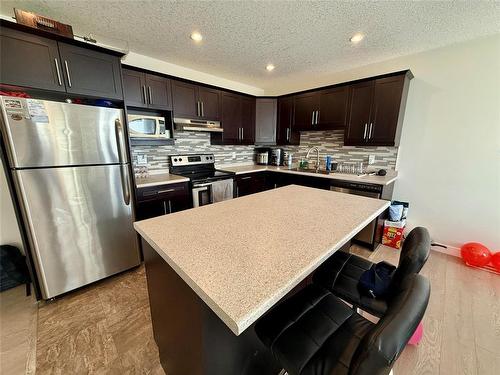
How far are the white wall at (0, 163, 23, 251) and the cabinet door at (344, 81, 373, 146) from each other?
4.03m

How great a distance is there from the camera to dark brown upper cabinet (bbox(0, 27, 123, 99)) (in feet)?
4.81

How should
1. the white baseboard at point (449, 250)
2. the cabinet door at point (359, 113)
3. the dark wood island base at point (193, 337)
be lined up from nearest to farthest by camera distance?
the dark wood island base at point (193, 337) < the white baseboard at point (449, 250) < the cabinet door at point (359, 113)

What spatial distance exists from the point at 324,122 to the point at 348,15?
1468mm

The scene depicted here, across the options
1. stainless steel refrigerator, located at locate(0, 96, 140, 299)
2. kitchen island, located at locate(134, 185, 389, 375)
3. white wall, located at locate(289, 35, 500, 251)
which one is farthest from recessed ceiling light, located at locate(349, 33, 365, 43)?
stainless steel refrigerator, located at locate(0, 96, 140, 299)

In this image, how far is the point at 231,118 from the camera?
338 centimetres

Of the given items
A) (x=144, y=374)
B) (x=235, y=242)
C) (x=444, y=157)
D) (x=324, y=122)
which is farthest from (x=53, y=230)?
(x=444, y=157)

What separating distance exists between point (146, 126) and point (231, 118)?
1373 mm

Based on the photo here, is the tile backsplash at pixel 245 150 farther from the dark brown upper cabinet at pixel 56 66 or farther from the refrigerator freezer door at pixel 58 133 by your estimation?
the dark brown upper cabinet at pixel 56 66

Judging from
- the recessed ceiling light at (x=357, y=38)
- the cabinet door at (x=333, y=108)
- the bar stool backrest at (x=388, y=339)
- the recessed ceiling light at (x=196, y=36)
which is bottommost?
the bar stool backrest at (x=388, y=339)

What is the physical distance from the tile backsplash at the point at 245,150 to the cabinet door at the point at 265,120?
1.41ft

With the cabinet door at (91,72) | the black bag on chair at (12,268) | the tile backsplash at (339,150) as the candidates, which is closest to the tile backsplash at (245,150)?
A: the tile backsplash at (339,150)

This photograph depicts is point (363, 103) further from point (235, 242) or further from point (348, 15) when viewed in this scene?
point (235, 242)

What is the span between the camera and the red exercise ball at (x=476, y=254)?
2.25 metres

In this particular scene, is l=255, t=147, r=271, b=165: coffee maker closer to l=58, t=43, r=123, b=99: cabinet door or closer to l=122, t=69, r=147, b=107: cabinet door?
l=122, t=69, r=147, b=107: cabinet door
